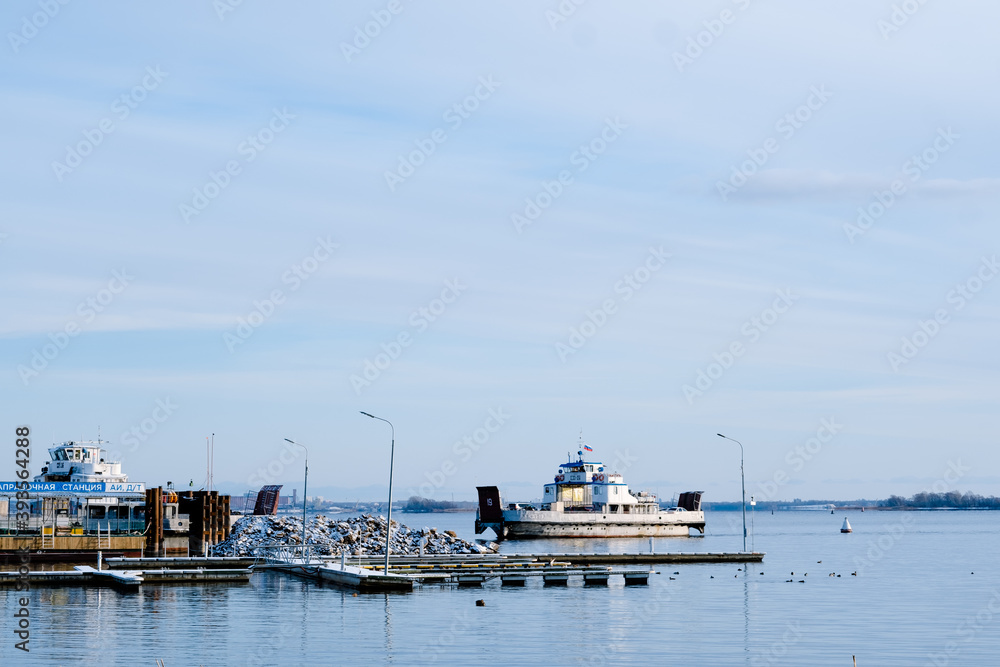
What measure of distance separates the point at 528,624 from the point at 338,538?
125 feet

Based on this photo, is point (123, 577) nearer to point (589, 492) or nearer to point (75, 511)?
point (75, 511)

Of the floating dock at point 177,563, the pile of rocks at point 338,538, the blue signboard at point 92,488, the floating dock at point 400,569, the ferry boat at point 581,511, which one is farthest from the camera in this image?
the ferry boat at point 581,511

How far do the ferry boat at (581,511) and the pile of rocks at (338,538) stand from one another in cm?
3975

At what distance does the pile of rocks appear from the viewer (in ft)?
267

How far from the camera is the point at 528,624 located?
4728 cm

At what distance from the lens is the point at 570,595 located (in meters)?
59.7

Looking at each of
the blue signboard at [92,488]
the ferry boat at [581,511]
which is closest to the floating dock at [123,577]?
the blue signboard at [92,488]

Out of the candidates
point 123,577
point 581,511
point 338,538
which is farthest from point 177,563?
point 581,511

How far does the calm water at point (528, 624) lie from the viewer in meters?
39.1

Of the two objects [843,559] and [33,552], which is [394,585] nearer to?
[33,552]

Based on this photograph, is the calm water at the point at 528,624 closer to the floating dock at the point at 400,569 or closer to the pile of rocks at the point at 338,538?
the floating dock at the point at 400,569

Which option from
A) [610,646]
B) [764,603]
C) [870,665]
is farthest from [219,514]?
[870,665]

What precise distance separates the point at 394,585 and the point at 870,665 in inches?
1006

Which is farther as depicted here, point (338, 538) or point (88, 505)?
point (338, 538)
